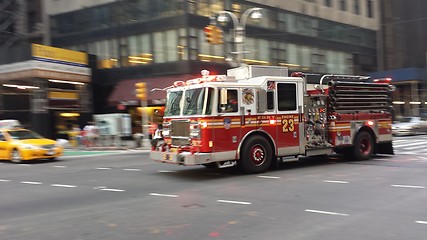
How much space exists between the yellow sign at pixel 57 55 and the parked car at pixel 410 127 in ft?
78.3

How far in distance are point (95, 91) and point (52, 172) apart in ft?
79.3

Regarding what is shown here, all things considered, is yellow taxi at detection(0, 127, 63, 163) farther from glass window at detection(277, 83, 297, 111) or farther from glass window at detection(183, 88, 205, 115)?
glass window at detection(277, 83, 297, 111)

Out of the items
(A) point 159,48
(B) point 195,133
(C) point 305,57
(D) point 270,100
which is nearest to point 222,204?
(B) point 195,133

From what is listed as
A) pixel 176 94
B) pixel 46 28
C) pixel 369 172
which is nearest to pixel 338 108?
pixel 369 172

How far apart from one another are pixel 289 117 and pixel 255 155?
5.12ft

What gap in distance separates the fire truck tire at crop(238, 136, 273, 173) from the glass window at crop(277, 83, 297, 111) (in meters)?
1.16

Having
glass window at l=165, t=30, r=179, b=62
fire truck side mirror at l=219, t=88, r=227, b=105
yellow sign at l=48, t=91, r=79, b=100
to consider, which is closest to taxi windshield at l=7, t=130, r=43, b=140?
fire truck side mirror at l=219, t=88, r=227, b=105

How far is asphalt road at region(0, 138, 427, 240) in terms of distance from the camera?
5996 millimetres

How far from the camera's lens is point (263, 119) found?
11.7m

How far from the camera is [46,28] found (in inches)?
1714

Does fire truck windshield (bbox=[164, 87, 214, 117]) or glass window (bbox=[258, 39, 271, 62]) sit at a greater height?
glass window (bbox=[258, 39, 271, 62])

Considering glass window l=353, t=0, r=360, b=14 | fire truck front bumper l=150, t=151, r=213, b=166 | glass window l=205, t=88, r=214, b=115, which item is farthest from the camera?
glass window l=353, t=0, r=360, b=14

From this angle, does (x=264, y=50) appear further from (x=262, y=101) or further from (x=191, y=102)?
(x=191, y=102)

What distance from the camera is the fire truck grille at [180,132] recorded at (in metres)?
11.3
